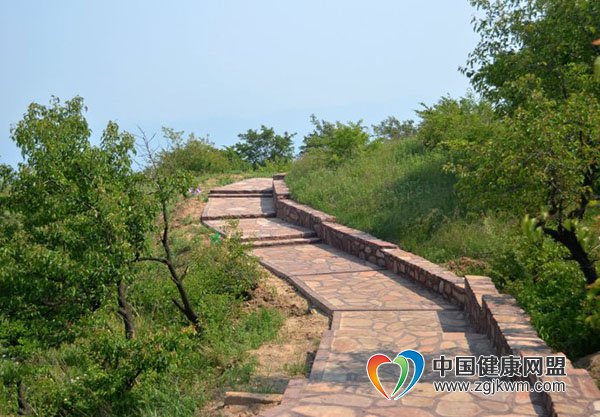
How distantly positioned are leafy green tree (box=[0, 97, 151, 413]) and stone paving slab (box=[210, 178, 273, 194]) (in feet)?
32.7

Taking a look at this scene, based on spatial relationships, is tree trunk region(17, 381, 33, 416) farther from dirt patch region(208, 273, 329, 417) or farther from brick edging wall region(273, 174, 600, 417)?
brick edging wall region(273, 174, 600, 417)

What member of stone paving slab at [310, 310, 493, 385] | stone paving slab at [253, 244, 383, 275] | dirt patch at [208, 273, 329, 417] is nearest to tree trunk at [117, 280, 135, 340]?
dirt patch at [208, 273, 329, 417]

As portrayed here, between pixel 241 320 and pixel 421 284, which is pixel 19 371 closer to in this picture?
pixel 241 320

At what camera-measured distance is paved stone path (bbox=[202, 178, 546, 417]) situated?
14.7 feet

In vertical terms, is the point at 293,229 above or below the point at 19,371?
above

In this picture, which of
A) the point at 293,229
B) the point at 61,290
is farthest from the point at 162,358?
the point at 293,229

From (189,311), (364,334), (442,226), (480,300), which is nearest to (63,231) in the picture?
(189,311)

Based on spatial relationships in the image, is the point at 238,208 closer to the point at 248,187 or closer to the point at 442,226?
the point at 248,187

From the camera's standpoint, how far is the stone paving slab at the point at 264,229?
11.7 metres

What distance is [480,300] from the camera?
641 centimetres

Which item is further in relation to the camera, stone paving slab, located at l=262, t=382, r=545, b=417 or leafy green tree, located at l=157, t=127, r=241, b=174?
leafy green tree, located at l=157, t=127, r=241, b=174

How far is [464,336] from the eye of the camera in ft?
20.4

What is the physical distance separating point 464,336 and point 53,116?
17.0 ft

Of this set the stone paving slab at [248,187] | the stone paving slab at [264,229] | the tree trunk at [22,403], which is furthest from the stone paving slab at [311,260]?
the stone paving slab at [248,187]
